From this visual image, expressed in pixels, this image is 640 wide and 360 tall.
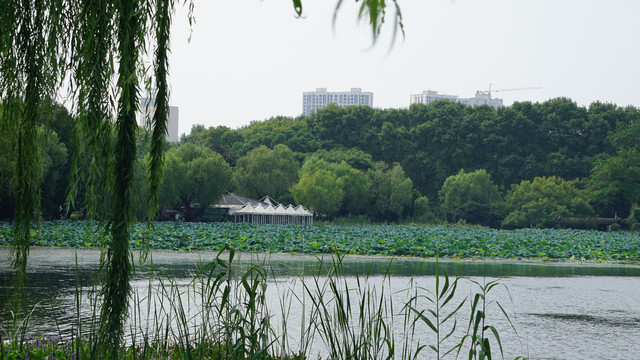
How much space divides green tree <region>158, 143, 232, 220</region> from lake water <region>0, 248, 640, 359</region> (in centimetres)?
1495

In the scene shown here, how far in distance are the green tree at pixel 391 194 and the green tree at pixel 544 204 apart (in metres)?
6.46

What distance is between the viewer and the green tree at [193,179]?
3203 centimetres

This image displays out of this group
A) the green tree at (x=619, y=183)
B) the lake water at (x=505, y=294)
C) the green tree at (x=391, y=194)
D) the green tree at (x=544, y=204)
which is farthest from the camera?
the green tree at (x=391, y=194)

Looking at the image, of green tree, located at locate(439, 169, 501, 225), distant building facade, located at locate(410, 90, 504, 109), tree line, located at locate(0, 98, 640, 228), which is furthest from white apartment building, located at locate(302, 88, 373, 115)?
green tree, located at locate(439, 169, 501, 225)


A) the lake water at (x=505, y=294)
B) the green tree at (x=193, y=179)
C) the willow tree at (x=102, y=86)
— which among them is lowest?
the lake water at (x=505, y=294)

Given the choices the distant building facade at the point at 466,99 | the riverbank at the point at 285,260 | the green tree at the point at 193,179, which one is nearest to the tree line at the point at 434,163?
the green tree at the point at 193,179

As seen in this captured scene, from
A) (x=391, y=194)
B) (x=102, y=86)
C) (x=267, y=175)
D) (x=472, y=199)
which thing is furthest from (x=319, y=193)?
(x=102, y=86)

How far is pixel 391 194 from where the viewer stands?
137 ft

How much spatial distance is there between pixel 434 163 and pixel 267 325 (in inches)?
1885

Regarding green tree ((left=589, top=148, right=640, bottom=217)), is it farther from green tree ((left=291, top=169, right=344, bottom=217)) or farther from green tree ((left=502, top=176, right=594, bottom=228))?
green tree ((left=291, top=169, right=344, bottom=217))

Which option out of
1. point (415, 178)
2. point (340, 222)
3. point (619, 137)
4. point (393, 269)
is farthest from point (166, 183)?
point (619, 137)

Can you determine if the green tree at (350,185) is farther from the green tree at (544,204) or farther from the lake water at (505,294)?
the lake water at (505,294)

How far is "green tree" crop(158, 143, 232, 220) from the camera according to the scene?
3203cm

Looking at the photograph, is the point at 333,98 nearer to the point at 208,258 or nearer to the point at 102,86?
the point at 208,258
